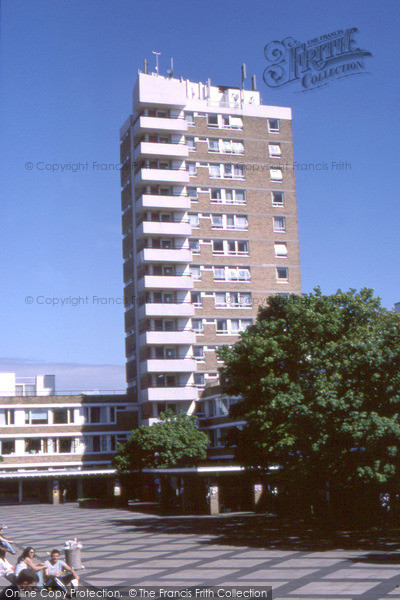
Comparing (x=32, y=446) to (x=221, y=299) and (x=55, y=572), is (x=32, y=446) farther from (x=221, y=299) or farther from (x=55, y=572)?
(x=55, y=572)

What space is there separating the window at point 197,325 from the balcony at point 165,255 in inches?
243

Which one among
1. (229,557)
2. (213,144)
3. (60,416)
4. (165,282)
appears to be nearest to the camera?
(229,557)

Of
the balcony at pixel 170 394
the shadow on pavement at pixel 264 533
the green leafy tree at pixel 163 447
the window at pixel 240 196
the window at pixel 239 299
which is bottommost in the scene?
the shadow on pavement at pixel 264 533

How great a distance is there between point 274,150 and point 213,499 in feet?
143

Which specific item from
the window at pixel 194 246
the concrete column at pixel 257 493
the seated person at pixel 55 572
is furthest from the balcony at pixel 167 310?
the seated person at pixel 55 572

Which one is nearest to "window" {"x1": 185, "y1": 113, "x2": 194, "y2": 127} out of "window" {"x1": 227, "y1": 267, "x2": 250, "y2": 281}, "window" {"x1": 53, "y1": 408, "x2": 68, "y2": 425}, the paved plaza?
"window" {"x1": 227, "y1": 267, "x2": 250, "y2": 281}

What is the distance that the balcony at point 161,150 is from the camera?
7538cm

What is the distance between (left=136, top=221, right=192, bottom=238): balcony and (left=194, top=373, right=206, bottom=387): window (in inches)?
567

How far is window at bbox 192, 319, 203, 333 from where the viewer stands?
75.7m

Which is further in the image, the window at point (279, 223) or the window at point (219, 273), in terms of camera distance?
the window at point (279, 223)

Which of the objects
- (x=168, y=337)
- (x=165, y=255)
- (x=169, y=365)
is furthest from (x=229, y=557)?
(x=165, y=255)

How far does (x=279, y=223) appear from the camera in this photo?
264ft

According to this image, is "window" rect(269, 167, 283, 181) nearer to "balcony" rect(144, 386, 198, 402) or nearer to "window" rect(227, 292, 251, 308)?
"window" rect(227, 292, 251, 308)

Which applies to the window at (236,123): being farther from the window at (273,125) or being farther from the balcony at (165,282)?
the balcony at (165,282)
